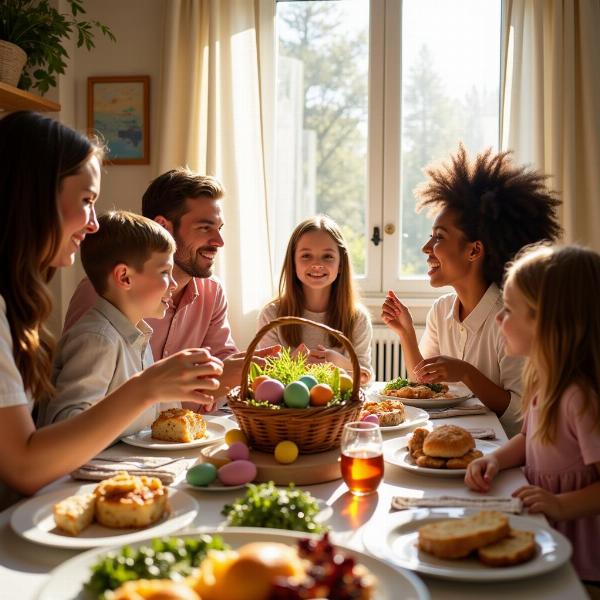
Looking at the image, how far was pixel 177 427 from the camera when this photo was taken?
1.66 metres

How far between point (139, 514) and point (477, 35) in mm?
3793

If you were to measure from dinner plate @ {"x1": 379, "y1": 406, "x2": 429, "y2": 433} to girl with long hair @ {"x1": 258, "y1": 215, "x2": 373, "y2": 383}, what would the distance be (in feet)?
3.47

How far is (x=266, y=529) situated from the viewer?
102cm

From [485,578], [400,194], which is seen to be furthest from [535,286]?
[400,194]

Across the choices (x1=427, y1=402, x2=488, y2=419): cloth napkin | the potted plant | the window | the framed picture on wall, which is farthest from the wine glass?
the framed picture on wall

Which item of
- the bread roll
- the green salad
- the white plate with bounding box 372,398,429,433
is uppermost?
the bread roll

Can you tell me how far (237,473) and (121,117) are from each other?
3350mm

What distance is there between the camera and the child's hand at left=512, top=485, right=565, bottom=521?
1237mm

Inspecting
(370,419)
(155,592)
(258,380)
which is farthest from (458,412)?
(155,592)

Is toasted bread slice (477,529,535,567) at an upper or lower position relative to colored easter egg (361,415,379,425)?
lower

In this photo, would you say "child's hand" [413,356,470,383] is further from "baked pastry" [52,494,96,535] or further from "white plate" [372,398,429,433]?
"baked pastry" [52,494,96,535]

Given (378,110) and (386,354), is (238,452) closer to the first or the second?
(386,354)

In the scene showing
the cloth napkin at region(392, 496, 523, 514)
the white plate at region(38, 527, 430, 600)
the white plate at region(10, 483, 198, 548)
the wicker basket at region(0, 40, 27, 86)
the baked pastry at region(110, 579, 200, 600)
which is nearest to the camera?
the baked pastry at region(110, 579, 200, 600)

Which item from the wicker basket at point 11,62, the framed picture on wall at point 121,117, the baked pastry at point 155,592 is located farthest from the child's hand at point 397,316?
the framed picture on wall at point 121,117
